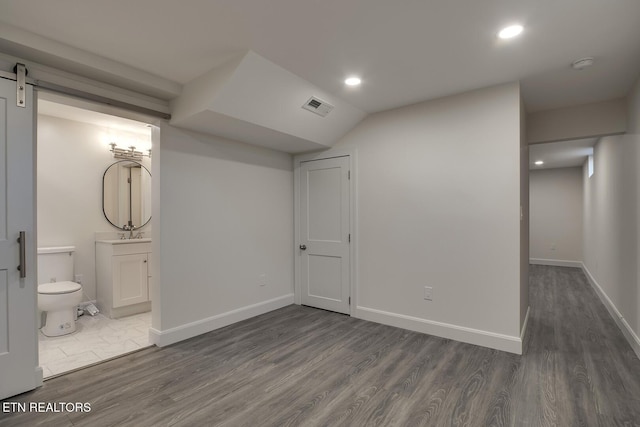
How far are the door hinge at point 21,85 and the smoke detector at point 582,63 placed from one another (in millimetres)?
4059

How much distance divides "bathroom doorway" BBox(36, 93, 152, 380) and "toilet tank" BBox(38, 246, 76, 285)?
0.01 metres

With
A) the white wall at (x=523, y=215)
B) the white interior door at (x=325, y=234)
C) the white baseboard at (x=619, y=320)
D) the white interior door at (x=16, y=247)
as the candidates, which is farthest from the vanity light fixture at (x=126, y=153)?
the white baseboard at (x=619, y=320)

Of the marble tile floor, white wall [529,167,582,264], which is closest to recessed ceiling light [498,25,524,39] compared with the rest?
the marble tile floor

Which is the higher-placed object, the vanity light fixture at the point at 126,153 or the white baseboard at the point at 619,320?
the vanity light fixture at the point at 126,153

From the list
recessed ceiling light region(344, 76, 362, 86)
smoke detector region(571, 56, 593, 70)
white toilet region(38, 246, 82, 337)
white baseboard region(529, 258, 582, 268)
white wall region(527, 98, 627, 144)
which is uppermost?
recessed ceiling light region(344, 76, 362, 86)

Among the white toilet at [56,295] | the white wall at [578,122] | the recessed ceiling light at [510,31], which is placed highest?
the recessed ceiling light at [510,31]

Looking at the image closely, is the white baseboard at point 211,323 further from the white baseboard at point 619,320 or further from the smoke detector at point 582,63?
the smoke detector at point 582,63

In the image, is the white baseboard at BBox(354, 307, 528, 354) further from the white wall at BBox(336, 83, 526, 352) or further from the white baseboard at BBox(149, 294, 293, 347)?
the white baseboard at BBox(149, 294, 293, 347)

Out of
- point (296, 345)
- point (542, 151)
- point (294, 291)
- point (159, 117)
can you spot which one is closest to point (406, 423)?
point (296, 345)

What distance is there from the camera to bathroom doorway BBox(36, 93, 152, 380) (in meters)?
3.74

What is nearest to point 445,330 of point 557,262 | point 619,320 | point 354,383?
point 354,383

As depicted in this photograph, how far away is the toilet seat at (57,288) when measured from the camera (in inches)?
126

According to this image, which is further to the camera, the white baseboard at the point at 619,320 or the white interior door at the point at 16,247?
the white baseboard at the point at 619,320

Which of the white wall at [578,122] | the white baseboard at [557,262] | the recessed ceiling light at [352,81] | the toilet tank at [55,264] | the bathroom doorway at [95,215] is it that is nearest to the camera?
the recessed ceiling light at [352,81]
